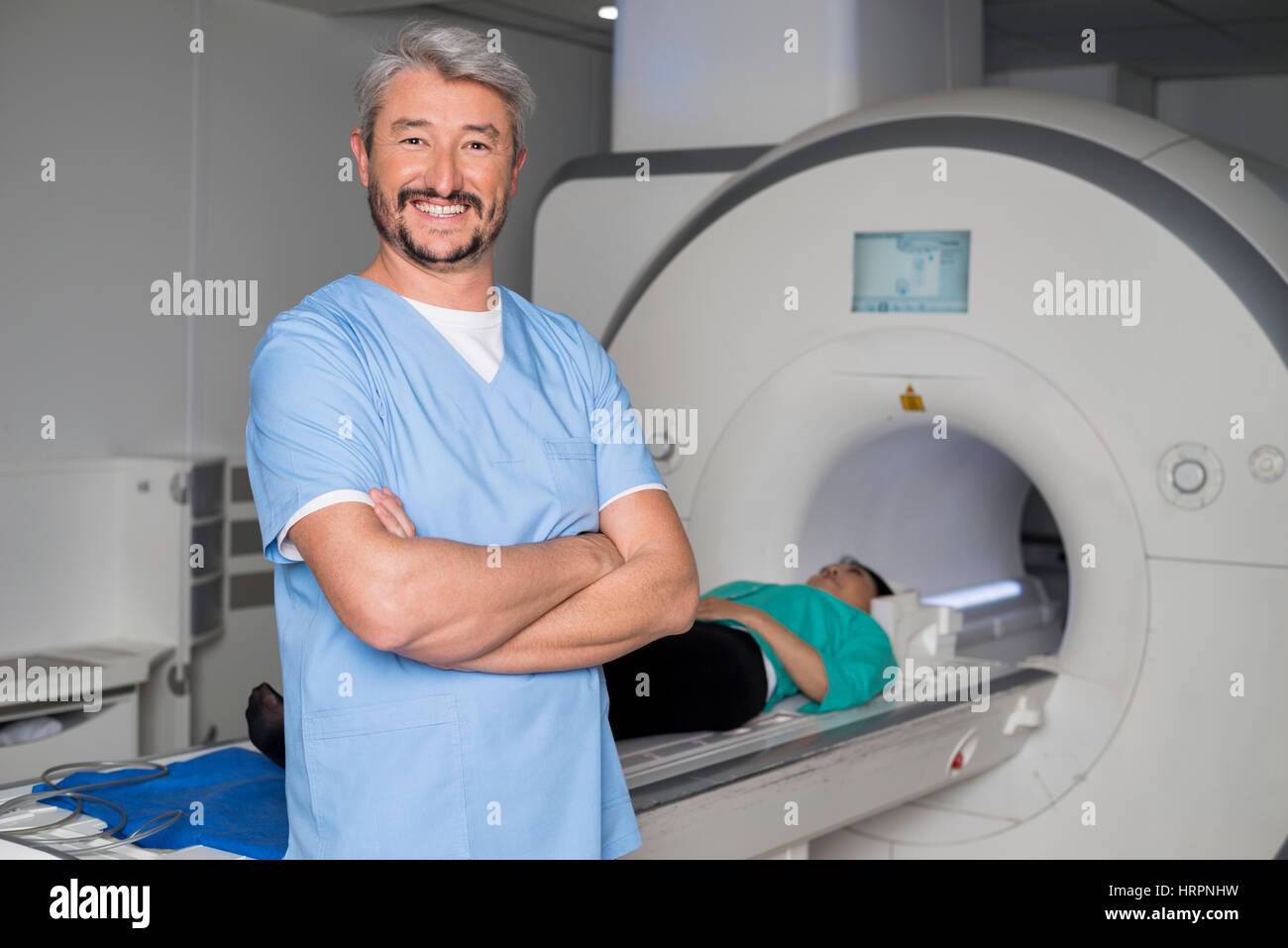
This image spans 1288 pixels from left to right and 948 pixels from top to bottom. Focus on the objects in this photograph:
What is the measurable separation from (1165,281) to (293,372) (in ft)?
4.77

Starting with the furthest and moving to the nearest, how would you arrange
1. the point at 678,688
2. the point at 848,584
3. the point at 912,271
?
the point at 848,584
the point at 912,271
the point at 678,688

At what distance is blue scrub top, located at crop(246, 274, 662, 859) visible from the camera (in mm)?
1239

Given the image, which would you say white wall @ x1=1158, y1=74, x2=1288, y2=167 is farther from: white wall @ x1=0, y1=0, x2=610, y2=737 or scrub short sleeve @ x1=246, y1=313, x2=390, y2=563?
scrub short sleeve @ x1=246, y1=313, x2=390, y2=563

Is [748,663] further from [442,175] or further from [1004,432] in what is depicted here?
[442,175]

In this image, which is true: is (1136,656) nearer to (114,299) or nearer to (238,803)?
(238,803)

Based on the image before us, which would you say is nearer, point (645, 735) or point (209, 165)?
point (645, 735)

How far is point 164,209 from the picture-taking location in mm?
3195

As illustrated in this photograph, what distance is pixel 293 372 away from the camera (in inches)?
48.9

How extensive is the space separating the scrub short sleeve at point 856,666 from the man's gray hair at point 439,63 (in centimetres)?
115

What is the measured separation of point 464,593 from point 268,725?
0.61 m

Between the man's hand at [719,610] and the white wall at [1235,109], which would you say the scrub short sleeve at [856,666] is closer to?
Answer: the man's hand at [719,610]

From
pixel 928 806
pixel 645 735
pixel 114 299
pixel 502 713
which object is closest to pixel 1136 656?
pixel 928 806

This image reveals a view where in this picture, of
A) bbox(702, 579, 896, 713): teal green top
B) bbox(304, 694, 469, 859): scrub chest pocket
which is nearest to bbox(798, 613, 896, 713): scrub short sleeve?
bbox(702, 579, 896, 713): teal green top

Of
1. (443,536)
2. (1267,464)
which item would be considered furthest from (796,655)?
(443,536)
